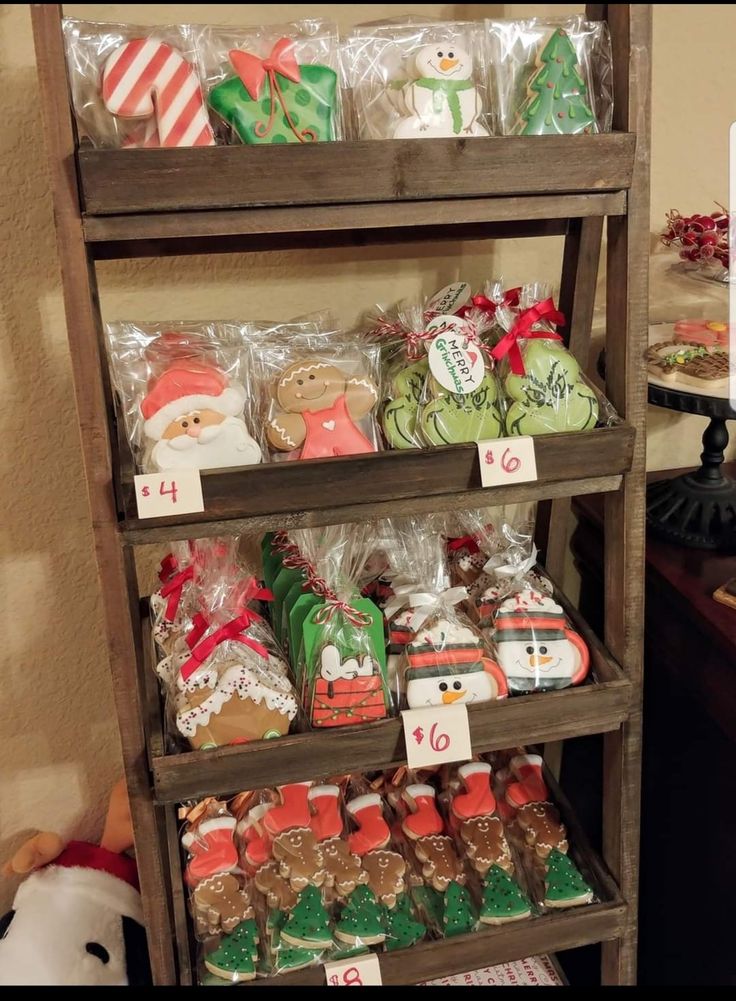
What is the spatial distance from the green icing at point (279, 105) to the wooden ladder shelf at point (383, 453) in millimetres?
98

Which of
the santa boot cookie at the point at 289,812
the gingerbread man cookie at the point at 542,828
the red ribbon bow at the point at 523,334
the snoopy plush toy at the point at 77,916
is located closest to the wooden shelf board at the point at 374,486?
the red ribbon bow at the point at 523,334

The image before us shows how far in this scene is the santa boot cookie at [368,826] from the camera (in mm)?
1313

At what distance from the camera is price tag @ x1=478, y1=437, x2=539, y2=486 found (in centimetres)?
104

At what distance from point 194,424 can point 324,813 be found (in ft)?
2.10

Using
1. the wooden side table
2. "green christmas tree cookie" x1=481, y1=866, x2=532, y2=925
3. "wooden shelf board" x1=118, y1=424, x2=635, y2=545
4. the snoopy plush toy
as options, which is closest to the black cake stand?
the wooden side table

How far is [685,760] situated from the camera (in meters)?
1.41

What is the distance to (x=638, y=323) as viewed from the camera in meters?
1.06

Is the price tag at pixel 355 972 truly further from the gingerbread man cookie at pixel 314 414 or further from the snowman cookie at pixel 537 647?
the gingerbread man cookie at pixel 314 414

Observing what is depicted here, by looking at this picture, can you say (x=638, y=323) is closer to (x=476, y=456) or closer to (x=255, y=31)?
(x=476, y=456)

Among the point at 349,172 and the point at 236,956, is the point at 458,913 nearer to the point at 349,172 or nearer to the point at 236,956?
the point at 236,956

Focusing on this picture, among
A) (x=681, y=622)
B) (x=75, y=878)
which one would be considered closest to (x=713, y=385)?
(x=681, y=622)

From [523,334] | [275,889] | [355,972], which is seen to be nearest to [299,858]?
[275,889]

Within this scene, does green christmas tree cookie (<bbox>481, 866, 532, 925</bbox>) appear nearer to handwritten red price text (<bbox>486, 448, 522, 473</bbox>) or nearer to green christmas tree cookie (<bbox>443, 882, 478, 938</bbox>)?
green christmas tree cookie (<bbox>443, 882, 478, 938</bbox>)

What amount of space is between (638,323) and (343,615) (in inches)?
20.4
